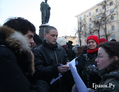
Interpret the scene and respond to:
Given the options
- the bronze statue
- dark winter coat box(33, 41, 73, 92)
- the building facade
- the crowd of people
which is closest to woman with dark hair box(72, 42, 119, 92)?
the crowd of people

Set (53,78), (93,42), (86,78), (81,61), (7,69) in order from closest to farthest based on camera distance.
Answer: (7,69) < (53,78) < (86,78) < (81,61) < (93,42)

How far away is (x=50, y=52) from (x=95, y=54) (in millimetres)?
1200

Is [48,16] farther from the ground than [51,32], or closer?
farther from the ground

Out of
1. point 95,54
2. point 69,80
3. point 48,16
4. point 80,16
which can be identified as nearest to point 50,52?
point 69,80

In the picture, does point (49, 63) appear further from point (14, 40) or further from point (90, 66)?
point (14, 40)

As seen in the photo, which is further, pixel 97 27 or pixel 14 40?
pixel 97 27

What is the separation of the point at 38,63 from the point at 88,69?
1107 millimetres

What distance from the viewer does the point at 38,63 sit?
5.45 feet

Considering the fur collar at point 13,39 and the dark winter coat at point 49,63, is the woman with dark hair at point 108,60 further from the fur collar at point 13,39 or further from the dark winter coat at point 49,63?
the fur collar at point 13,39

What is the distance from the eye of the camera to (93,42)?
8.53 ft

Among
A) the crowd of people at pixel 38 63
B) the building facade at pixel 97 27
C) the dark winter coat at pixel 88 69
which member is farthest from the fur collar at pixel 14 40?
the building facade at pixel 97 27

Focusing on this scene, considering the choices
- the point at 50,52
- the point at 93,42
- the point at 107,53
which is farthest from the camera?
the point at 93,42

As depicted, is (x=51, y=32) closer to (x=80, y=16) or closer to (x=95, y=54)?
(x=95, y=54)

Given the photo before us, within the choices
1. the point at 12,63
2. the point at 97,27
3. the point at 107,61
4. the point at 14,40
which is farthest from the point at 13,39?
the point at 97,27
